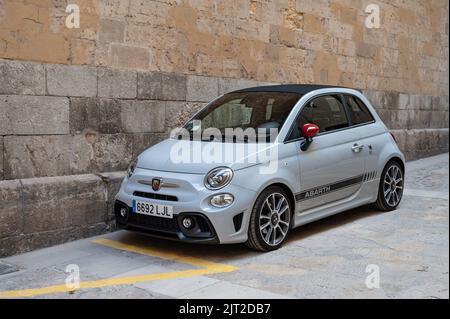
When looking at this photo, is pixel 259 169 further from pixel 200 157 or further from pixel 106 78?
pixel 106 78

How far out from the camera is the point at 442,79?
49.3 ft

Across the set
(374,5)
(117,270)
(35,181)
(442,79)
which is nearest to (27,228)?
(35,181)

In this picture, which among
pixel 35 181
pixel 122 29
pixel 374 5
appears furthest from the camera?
pixel 374 5

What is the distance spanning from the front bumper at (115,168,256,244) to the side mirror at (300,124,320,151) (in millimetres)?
952

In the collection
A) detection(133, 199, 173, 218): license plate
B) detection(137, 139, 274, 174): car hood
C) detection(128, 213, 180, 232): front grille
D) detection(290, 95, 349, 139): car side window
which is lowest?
detection(128, 213, 180, 232): front grille

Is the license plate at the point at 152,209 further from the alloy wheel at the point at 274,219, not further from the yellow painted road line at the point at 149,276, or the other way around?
the alloy wheel at the point at 274,219

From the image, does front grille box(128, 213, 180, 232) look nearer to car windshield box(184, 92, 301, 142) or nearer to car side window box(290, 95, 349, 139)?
car windshield box(184, 92, 301, 142)

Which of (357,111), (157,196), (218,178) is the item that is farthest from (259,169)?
(357,111)

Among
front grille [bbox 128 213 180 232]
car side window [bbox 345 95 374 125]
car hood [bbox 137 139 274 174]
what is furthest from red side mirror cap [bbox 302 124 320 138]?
front grille [bbox 128 213 180 232]

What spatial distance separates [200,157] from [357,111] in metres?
2.36

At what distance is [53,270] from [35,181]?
1.10 m

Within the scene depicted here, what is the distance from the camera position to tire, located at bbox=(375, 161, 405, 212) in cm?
702
